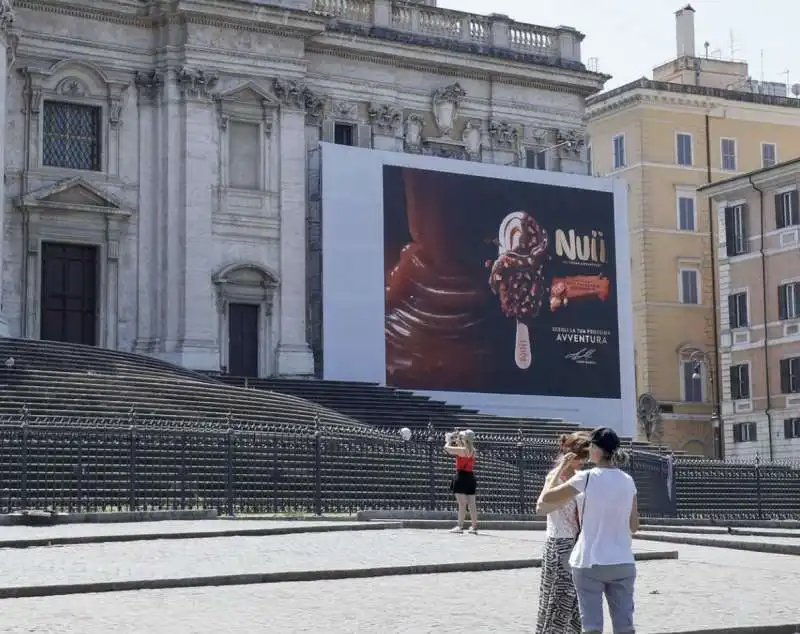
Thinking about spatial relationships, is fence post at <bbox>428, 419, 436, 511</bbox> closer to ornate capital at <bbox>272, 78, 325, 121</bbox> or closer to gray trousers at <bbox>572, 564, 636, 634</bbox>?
gray trousers at <bbox>572, 564, 636, 634</bbox>

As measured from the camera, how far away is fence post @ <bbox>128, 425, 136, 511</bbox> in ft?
83.7

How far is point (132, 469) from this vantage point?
25.7 meters

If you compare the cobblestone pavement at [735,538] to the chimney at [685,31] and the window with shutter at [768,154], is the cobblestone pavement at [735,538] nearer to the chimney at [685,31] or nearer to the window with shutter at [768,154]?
the window with shutter at [768,154]

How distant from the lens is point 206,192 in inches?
1948

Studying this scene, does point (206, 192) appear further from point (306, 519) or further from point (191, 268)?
point (306, 519)

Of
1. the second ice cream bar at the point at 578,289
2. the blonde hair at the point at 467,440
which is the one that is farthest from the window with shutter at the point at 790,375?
the blonde hair at the point at 467,440

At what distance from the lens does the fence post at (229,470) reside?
1037 inches

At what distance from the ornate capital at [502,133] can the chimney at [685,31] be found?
17.5 meters

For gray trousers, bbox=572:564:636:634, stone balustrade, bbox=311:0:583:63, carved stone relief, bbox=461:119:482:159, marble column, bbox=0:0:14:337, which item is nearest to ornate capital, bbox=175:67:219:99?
stone balustrade, bbox=311:0:583:63

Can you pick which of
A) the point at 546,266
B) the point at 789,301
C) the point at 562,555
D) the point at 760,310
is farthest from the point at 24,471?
the point at 760,310

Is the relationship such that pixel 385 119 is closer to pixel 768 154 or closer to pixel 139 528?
pixel 768 154

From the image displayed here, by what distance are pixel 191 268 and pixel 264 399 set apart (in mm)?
10713

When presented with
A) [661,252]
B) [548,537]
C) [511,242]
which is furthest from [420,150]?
[548,537]

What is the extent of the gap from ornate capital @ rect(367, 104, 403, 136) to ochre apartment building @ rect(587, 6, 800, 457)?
15.2 m
